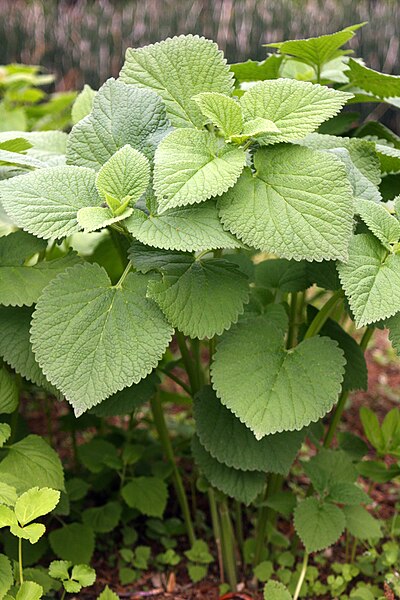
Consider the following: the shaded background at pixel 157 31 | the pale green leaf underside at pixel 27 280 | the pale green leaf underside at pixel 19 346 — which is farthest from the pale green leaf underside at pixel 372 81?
the shaded background at pixel 157 31

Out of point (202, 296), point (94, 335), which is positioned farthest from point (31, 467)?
point (202, 296)

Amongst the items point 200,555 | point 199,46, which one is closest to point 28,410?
point 200,555

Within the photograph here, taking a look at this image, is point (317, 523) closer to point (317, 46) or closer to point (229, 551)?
point (229, 551)

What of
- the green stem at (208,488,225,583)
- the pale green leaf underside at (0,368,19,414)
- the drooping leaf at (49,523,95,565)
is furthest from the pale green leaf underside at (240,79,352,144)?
the drooping leaf at (49,523,95,565)

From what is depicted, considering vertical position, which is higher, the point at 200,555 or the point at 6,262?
the point at 6,262

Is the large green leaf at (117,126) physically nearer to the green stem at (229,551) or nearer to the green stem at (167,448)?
the green stem at (167,448)

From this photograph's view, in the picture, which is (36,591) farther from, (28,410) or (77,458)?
(28,410)
